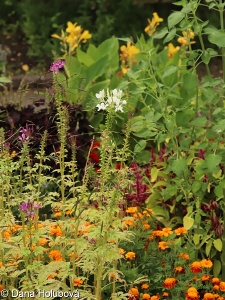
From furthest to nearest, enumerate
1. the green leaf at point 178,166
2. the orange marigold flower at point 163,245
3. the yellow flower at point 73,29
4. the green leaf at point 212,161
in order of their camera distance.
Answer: the yellow flower at point 73,29, the orange marigold flower at point 163,245, the green leaf at point 178,166, the green leaf at point 212,161

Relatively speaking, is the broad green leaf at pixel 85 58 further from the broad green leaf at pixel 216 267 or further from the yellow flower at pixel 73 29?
the broad green leaf at pixel 216 267

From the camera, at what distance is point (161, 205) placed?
4516 millimetres

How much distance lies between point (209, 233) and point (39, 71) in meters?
4.77

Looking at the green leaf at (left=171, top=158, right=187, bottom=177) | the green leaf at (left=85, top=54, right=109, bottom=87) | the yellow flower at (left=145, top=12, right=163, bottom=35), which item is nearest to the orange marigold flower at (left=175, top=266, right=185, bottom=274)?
the green leaf at (left=171, top=158, right=187, bottom=177)

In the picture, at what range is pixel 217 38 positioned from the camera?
367cm

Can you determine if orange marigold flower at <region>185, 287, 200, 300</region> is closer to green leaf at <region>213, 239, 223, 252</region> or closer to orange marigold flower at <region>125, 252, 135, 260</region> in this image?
orange marigold flower at <region>125, 252, 135, 260</region>

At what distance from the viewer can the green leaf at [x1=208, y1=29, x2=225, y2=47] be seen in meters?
3.64

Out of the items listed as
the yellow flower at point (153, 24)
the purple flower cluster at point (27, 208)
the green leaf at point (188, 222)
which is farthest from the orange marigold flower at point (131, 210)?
the yellow flower at point (153, 24)

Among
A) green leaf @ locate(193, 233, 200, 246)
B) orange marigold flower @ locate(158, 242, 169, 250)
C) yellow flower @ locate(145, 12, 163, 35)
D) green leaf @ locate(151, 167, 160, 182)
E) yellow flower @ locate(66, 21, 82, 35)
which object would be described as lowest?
green leaf @ locate(193, 233, 200, 246)

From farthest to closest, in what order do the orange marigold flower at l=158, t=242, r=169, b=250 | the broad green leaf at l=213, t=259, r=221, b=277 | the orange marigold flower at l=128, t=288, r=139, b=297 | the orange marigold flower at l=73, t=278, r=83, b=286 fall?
the broad green leaf at l=213, t=259, r=221, b=277, the orange marigold flower at l=158, t=242, r=169, b=250, the orange marigold flower at l=128, t=288, r=139, b=297, the orange marigold flower at l=73, t=278, r=83, b=286

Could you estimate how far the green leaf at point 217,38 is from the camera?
3638 millimetres

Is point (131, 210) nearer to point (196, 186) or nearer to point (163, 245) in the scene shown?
point (163, 245)

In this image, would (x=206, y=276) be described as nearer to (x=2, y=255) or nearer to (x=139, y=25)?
(x=2, y=255)

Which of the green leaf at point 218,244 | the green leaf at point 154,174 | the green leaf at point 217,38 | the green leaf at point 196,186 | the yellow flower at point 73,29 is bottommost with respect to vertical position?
the green leaf at point 218,244
